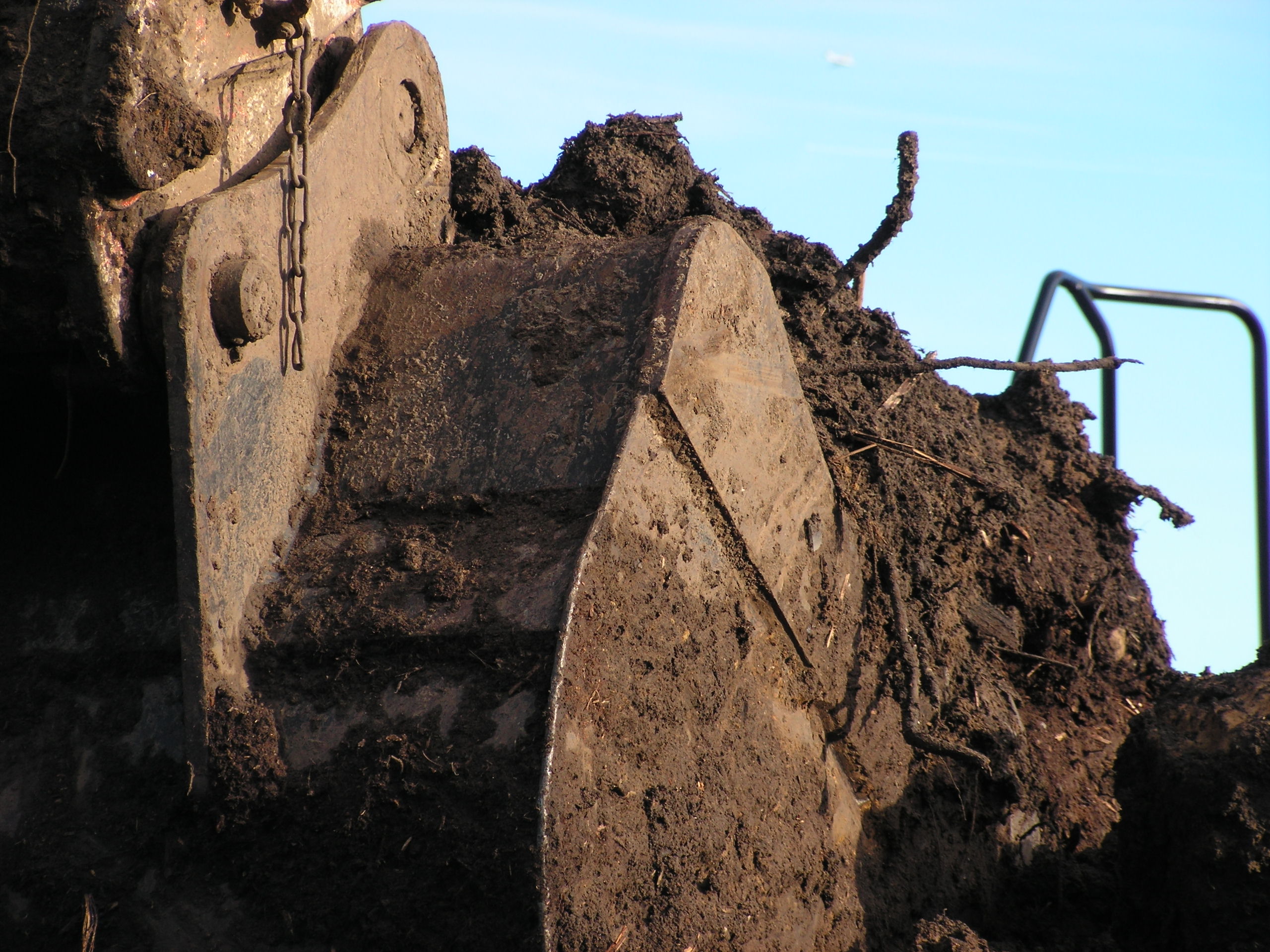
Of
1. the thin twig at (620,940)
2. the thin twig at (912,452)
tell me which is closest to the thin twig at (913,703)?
the thin twig at (912,452)

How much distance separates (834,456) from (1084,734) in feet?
3.92

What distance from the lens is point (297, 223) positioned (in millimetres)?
1978

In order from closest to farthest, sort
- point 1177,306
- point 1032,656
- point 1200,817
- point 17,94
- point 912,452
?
point 17,94, point 1200,817, point 912,452, point 1032,656, point 1177,306

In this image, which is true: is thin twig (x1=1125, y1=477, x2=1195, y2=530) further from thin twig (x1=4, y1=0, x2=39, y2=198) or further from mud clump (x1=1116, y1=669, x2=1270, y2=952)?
thin twig (x1=4, y1=0, x2=39, y2=198)

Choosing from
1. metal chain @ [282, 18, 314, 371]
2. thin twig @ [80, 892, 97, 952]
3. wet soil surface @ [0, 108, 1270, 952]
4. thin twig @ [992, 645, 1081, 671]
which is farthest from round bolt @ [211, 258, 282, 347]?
thin twig @ [992, 645, 1081, 671]

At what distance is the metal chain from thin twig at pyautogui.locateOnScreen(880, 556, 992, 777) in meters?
1.31

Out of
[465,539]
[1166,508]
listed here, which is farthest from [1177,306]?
[465,539]

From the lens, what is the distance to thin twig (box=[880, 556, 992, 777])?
7.36 ft

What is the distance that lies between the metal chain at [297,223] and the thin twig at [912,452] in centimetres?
127

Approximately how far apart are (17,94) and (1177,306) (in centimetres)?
446

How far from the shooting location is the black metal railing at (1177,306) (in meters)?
4.48

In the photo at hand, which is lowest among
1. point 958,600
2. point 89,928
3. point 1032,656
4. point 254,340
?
point 89,928

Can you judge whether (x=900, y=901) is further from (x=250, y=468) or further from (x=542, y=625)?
(x=250, y=468)

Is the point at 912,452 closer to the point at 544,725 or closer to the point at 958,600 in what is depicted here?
the point at 958,600
